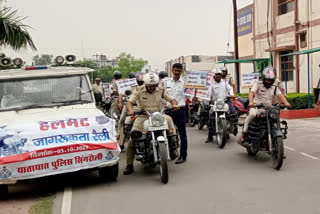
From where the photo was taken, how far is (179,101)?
26.9 feet

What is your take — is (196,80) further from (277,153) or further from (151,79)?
(277,153)

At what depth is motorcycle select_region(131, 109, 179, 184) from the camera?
251 inches

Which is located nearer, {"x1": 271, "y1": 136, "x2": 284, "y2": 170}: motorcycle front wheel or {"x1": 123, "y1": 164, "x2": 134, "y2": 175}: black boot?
{"x1": 271, "y1": 136, "x2": 284, "y2": 170}: motorcycle front wheel

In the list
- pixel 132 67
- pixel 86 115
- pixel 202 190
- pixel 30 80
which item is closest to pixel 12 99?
pixel 30 80

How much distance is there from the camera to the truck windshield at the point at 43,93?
700cm

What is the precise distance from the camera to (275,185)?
19.9 feet

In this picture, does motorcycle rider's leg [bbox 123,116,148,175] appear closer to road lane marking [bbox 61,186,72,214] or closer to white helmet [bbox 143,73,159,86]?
white helmet [bbox 143,73,159,86]

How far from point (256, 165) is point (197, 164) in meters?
1.09

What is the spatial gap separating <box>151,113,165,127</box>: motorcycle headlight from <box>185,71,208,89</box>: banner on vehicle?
2.96m

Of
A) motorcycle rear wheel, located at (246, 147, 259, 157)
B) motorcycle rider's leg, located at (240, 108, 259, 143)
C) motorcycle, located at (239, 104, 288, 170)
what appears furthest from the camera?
motorcycle rear wheel, located at (246, 147, 259, 157)

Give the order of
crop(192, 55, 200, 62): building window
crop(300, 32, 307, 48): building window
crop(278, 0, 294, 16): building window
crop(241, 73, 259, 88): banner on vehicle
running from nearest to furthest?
crop(241, 73, 259, 88): banner on vehicle < crop(300, 32, 307, 48): building window < crop(278, 0, 294, 16): building window < crop(192, 55, 200, 62): building window

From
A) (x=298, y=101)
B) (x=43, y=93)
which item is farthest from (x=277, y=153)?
(x=298, y=101)

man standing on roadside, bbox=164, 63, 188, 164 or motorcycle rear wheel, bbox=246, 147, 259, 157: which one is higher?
man standing on roadside, bbox=164, 63, 188, 164

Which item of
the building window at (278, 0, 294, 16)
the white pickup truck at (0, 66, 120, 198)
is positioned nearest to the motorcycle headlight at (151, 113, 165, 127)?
the white pickup truck at (0, 66, 120, 198)
